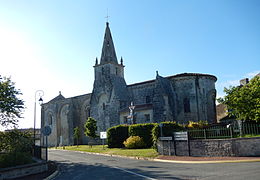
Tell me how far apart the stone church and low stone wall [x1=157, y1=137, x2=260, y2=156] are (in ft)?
39.5

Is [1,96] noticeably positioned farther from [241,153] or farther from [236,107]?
[236,107]

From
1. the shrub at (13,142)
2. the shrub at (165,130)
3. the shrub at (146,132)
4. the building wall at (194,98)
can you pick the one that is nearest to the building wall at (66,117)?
the building wall at (194,98)

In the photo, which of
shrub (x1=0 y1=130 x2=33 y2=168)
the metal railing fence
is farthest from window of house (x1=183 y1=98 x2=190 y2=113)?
shrub (x1=0 y1=130 x2=33 y2=168)

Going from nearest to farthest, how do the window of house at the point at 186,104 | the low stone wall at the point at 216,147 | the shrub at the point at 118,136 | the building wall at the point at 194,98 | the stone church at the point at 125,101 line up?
the low stone wall at the point at 216,147, the shrub at the point at 118,136, the stone church at the point at 125,101, the building wall at the point at 194,98, the window of house at the point at 186,104

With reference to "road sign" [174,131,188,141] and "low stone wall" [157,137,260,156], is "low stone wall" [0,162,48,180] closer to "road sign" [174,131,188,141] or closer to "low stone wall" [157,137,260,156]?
"low stone wall" [157,137,260,156]

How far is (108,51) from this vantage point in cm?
4181

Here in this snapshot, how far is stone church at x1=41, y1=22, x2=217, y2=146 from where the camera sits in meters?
33.5

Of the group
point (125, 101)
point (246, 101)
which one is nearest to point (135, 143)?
point (246, 101)

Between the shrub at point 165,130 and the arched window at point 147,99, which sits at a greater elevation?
the arched window at point 147,99

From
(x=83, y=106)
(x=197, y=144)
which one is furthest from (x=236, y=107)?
(x=83, y=106)

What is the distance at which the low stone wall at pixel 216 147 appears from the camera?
1431 cm

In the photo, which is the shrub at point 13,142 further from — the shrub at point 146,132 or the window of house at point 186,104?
the window of house at point 186,104

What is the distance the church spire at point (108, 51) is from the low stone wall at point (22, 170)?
1124 inches

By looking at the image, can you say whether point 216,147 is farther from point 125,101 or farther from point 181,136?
point 125,101
